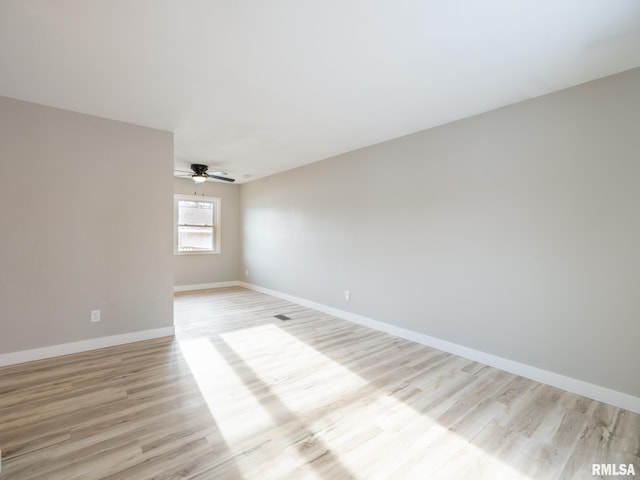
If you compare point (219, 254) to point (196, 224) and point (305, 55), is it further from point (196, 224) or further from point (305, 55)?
point (305, 55)

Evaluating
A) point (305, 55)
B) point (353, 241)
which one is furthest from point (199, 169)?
point (305, 55)

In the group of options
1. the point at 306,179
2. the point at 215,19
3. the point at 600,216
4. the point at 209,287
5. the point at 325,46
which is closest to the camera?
the point at 215,19

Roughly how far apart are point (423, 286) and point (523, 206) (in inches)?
53.9

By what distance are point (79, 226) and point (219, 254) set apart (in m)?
4.03

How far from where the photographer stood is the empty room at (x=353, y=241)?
5.88ft

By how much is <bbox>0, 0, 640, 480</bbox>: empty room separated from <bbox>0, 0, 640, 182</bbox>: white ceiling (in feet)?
0.06

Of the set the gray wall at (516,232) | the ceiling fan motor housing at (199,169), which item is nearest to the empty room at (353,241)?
the gray wall at (516,232)

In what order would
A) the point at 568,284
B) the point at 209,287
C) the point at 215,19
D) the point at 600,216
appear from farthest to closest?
1. the point at 209,287
2. the point at 568,284
3. the point at 600,216
4. the point at 215,19

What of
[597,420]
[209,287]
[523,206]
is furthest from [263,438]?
[209,287]

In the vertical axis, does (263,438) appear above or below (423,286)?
below

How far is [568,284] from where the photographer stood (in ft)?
8.37

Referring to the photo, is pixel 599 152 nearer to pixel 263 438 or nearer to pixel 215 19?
pixel 215 19

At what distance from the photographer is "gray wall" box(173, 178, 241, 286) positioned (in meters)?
6.71

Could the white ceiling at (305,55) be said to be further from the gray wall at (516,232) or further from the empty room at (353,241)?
the gray wall at (516,232)
